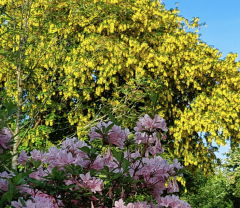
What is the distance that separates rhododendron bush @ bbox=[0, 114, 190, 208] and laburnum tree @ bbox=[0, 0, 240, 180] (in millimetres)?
5899

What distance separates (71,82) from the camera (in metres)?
8.84

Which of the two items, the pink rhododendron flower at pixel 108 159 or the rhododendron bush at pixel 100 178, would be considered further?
the pink rhododendron flower at pixel 108 159

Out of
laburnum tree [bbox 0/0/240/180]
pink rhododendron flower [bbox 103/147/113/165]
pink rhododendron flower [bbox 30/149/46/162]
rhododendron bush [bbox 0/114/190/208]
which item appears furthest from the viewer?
laburnum tree [bbox 0/0/240/180]

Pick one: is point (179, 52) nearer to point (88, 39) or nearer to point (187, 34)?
point (187, 34)

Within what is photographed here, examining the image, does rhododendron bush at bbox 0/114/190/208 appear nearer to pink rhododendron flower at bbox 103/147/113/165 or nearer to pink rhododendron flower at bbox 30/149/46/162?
pink rhododendron flower at bbox 103/147/113/165

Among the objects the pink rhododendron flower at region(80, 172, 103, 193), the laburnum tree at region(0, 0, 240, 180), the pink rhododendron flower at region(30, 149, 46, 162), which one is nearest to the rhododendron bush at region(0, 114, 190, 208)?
the pink rhododendron flower at region(80, 172, 103, 193)

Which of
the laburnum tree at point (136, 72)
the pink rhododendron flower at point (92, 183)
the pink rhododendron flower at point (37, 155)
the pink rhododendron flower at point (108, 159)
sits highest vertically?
the laburnum tree at point (136, 72)

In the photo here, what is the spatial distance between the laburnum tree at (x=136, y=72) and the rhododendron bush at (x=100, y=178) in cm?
590

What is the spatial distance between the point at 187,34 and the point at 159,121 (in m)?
9.17

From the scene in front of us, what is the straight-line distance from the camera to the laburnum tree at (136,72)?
8.62 metres

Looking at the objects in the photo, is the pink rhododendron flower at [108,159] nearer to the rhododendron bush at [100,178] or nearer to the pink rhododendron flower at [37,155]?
the rhododendron bush at [100,178]

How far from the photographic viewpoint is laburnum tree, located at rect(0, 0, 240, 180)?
28.3ft

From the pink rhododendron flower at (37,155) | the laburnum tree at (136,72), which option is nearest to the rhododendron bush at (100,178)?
the pink rhododendron flower at (37,155)

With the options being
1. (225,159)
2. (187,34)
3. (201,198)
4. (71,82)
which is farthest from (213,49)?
(201,198)
